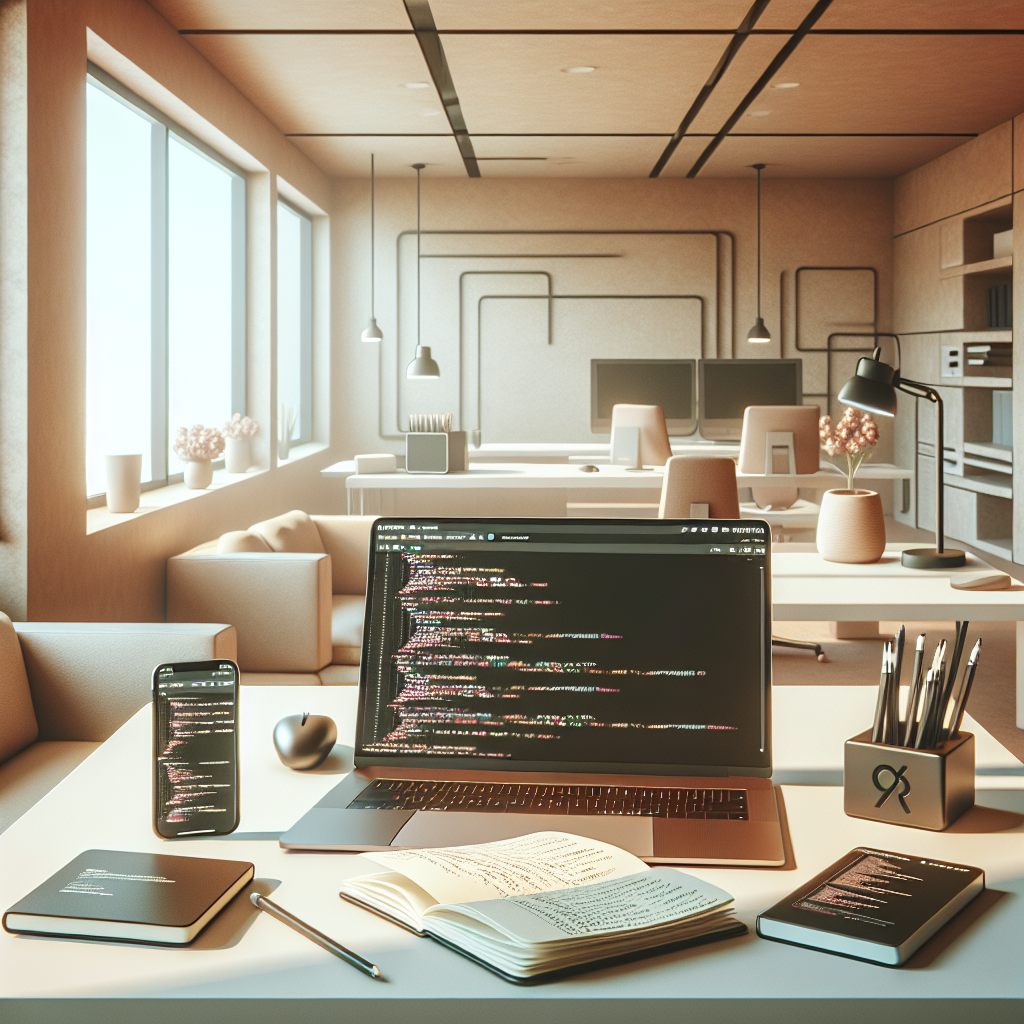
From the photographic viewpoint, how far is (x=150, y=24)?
162 inches

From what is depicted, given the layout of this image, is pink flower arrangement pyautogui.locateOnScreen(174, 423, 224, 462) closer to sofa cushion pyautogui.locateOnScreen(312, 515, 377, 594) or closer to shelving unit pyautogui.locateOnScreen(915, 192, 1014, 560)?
sofa cushion pyautogui.locateOnScreen(312, 515, 377, 594)

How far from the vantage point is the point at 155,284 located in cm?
459

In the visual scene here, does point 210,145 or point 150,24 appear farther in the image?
point 210,145

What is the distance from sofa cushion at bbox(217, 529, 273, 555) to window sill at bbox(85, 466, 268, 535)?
1.08ft

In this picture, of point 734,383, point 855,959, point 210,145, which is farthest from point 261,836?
point 734,383

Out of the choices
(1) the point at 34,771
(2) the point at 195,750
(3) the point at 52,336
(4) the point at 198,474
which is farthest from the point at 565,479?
(2) the point at 195,750

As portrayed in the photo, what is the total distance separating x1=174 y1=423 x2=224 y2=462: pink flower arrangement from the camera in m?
4.58

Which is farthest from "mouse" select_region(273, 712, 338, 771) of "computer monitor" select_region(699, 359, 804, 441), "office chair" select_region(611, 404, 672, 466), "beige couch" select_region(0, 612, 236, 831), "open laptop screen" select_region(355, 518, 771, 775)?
"computer monitor" select_region(699, 359, 804, 441)

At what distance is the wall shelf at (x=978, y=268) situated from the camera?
256 inches

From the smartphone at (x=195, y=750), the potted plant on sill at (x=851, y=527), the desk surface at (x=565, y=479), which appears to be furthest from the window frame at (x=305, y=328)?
the smartphone at (x=195, y=750)

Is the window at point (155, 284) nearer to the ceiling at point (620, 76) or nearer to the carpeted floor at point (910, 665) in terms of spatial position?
the ceiling at point (620, 76)

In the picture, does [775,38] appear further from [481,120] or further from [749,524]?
[749,524]

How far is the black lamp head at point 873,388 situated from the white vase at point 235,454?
12.2ft

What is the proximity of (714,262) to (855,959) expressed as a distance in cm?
786
